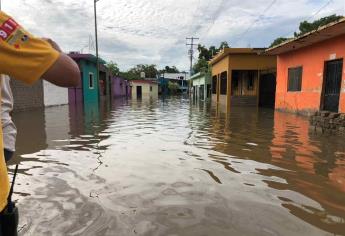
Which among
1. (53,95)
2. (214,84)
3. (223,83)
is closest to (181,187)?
(53,95)

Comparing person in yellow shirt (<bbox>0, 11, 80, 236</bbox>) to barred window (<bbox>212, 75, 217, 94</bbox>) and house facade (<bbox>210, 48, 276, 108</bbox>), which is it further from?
barred window (<bbox>212, 75, 217, 94</bbox>)

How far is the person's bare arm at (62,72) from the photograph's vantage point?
1.18 m

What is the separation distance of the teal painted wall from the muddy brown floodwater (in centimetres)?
1933

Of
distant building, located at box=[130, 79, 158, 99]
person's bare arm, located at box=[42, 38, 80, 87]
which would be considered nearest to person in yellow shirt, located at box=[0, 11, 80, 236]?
person's bare arm, located at box=[42, 38, 80, 87]

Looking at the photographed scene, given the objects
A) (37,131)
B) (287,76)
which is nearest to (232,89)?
A: (287,76)

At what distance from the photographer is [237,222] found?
3014 mm

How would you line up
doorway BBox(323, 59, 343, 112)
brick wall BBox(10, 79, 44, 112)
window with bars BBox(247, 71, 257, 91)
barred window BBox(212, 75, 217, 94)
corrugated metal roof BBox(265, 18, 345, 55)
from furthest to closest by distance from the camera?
barred window BBox(212, 75, 217, 94)
window with bars BBox(247, 71, 257, 91)
brick wall BBox(10, 79, 44, 112)
doorway BBox(323, 59, 343, 112)
corrugated metal roof BBox(265, 18, 345, 55)

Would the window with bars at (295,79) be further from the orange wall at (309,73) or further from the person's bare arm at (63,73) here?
the person's bare arm at (63,73)

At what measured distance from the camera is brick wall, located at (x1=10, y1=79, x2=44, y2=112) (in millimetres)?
14812

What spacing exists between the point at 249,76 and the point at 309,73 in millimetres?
10540

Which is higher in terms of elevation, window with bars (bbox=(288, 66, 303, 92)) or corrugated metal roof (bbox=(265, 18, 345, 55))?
corrugated metal roof (bbox=(265, 18, 345, 55))

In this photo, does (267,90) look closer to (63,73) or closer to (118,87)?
(63,73)

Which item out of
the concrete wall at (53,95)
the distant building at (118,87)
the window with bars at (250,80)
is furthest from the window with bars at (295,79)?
the distant building at (118,87)

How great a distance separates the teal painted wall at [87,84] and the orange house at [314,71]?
53.3 ft
